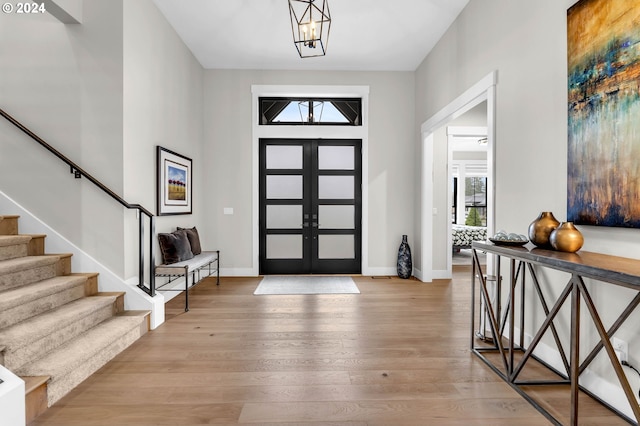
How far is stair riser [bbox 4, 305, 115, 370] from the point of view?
1.99m

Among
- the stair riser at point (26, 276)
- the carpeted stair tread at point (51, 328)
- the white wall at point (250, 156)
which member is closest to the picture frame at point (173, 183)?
the white wall at point (250, 156)

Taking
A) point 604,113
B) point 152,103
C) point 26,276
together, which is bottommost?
point 26,276

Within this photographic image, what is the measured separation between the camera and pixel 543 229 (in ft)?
6.98

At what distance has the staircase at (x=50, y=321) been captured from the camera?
2.01m

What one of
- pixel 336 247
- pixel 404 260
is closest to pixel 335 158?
pixel 336 247

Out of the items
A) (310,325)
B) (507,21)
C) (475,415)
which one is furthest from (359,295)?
(507,21)

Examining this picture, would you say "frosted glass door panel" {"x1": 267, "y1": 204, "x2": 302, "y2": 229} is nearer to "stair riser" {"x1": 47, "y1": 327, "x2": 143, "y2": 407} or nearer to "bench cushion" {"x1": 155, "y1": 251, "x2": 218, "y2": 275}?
"bench cushion" {"x1": 155, "y1": 251, "x2": 218, "y2": 275}

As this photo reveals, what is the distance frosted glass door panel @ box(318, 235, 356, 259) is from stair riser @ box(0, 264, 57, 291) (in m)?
3.67

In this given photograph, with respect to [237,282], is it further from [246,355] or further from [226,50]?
[226,50]

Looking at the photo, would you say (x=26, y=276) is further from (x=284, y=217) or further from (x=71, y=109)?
(x=284, y=217)

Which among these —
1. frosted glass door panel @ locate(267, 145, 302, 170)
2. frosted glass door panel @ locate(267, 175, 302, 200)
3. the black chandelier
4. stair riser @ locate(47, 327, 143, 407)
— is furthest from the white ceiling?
stair riser @ locate(47, 327, 143, 407)

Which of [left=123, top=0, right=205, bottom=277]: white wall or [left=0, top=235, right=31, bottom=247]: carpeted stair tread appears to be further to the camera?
[left=123, top=0, right=205, bottom=277]: white wall

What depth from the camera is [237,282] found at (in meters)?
5.18

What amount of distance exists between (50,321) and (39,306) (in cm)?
25
